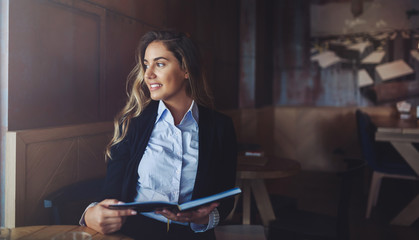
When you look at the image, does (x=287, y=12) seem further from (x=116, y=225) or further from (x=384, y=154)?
(x=116, y=225)

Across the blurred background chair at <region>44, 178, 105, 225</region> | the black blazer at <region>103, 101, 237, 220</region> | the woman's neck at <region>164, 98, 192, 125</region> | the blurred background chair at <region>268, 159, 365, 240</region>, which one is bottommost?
the blurred background chair at <region>268, 159, 365, 240</region>

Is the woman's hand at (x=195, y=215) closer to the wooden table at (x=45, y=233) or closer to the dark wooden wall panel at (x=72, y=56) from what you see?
the wooden table at (x=45, y=233)

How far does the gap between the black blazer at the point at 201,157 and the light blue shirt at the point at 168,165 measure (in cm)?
3

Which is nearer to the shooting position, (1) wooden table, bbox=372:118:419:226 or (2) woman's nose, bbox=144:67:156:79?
(2) woman's nose, bbox=144:67:156:79

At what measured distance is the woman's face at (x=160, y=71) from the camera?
1.37 metres

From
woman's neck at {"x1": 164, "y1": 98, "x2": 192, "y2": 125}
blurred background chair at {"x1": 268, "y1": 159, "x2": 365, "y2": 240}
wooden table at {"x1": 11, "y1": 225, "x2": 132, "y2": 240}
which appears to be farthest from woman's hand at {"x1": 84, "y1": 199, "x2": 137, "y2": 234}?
blurred background chair at {"x1": 268, "y1": 159, "x2": 365, "y2": 240}

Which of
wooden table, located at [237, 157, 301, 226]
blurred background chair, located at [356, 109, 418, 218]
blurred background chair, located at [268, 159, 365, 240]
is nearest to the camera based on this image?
blurred background chair, located at [268, 159, 365, 240]

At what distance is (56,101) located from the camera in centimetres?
158

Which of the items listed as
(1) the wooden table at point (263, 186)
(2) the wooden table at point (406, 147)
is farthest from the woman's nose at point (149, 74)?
(2) the wooden table at point (406, 147)

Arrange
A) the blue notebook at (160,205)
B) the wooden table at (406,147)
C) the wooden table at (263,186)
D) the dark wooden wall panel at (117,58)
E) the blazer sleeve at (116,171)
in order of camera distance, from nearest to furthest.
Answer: the blue notebook at (160,205)
the blazer sleeve at (116,171)
the dark wooden wall panel at (117,58)
the wooden table at (263,186)
the wooden table at (406,147)

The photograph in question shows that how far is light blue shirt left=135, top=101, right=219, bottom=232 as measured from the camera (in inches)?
52.1

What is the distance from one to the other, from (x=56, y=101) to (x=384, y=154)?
3415 mm

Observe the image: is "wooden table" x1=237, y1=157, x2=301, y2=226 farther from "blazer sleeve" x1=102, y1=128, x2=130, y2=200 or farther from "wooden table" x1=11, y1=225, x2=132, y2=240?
"wooden table" x1=11, y1=225, x2=132, y2=240

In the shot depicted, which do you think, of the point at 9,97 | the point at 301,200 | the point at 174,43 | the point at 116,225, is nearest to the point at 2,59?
the point at 9,97
